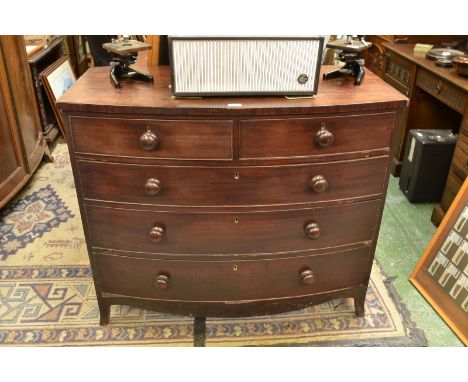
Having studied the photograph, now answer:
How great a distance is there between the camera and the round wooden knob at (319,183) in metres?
1.54

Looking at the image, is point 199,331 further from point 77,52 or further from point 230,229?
point 77,52

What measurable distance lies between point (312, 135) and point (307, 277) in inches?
24.0

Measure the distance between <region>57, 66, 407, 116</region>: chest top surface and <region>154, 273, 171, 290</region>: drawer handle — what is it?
0.70 meters

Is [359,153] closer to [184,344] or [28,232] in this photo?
[184,344]

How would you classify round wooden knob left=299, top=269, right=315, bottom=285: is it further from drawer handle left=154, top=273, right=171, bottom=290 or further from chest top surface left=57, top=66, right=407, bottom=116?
chest top surface left=57, top=66, right=407, bottom=116

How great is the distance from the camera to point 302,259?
1771mm

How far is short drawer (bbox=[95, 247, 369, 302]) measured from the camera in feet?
5.77

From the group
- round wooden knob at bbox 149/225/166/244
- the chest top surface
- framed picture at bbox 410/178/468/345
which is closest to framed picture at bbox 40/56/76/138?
the chest top surface

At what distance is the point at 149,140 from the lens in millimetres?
1425

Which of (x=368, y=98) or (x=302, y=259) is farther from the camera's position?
(x=302, y=259)

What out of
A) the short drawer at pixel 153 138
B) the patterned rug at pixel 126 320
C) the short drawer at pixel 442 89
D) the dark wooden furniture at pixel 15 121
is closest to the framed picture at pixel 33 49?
the dark wooden furniture at pixel 15 121

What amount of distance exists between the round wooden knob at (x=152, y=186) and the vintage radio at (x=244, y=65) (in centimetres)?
31

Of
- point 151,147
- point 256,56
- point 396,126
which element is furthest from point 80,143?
point 396,126

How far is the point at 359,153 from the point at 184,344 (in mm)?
1116
